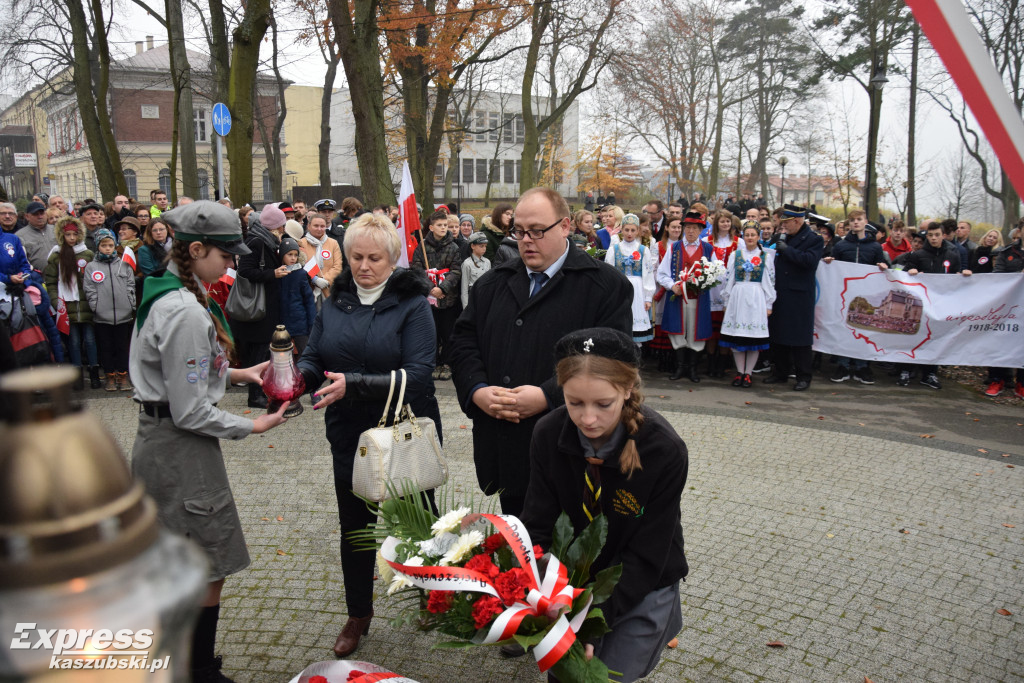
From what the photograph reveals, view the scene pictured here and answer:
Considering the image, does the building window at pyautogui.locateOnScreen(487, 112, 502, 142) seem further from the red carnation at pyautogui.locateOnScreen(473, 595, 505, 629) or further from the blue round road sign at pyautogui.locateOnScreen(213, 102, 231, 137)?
the red carnation at pyautogui.locateOnScreen(473, 595, 505, 629)

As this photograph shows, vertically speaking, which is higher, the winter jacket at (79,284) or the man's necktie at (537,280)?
the man's necktie at (537,280)

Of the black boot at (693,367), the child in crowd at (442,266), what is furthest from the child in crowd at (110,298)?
the black boot at (693,367)

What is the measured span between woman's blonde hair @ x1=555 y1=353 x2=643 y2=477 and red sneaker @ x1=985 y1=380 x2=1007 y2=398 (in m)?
9.32

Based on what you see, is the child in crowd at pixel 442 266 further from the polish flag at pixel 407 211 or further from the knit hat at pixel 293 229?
the knit hat at pixel 293 229

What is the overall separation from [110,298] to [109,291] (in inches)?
3.5

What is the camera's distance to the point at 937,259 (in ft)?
35.5

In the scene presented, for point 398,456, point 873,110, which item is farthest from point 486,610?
point 873,110

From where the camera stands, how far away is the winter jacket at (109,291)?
9.61 m

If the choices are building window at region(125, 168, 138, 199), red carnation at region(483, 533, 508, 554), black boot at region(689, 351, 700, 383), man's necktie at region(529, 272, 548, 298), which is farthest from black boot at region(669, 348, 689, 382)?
building window at region(125, 168, 138, 199)

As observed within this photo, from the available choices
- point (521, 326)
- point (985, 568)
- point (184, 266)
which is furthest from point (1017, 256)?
point (184, 266)

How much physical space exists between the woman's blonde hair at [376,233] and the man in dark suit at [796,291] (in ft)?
26.1

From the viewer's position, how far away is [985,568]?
16.5ft

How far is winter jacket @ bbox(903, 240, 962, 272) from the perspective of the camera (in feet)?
35.3

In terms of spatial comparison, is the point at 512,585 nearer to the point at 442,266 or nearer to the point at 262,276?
the point at 262,276
